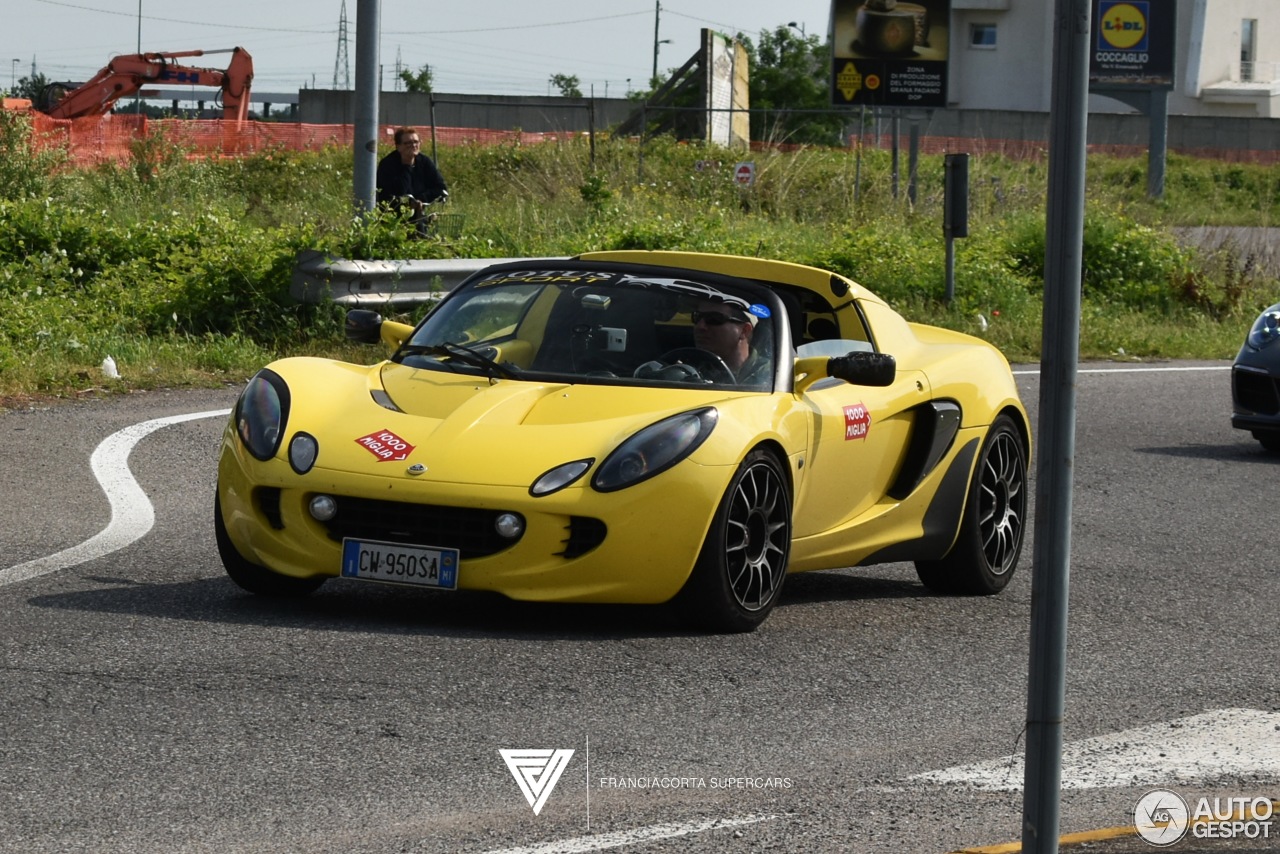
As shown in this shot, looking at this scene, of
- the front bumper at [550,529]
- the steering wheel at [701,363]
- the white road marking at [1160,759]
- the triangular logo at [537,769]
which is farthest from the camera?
the steering wheel at [701,363]

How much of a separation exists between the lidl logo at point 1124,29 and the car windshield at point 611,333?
1543 inches

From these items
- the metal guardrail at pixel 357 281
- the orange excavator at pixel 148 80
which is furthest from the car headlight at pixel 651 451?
the orange excavator at pixel 148 80

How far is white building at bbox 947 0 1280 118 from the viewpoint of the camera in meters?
75.9

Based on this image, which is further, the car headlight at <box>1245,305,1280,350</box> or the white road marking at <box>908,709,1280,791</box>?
the car headlight at <box>1245,305,1280,350</box>

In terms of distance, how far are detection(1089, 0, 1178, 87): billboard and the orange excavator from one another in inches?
778

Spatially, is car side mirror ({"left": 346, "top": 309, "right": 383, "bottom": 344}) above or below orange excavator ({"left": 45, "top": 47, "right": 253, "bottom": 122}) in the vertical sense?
below

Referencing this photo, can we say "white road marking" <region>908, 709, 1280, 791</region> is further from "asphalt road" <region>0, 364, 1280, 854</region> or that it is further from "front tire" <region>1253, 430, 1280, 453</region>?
"front tire" <region>1253, 430, 1280, 453</region>

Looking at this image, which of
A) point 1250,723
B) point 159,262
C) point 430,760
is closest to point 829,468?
point 1250,723

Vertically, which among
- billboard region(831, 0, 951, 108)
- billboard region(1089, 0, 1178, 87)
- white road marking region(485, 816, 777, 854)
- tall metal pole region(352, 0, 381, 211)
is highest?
billboard region(1089, 0, 1178, 87)

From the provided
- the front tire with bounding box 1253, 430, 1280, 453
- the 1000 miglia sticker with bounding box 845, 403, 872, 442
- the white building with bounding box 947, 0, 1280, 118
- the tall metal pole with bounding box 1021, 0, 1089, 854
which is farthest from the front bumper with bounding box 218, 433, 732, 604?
the white building with bounding box 947, 0, 1280, 118

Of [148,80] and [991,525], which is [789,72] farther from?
[991,525]

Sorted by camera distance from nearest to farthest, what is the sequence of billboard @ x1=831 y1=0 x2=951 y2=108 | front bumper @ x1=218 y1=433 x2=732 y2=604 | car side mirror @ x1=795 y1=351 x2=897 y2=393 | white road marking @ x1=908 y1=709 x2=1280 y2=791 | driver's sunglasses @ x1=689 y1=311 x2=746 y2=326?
1. white road marking @ x1=908 y1=709 x2=1280 y2=791
2. front bumper @ x1=218 y1=433 x2=732 y2=604
3. car side mirror @ x1=795 y1=351 x2=897 y2=393
4. driver's sunglasses @ x1=689 y1=311 x2=746 y2=326
5. billboard @ x1=831 y1=0 x2=951 y2=108

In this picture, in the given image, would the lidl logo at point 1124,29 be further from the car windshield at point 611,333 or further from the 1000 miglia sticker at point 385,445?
the 1000 miglia sticker at point 385,445

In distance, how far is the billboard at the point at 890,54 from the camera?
29.6m
